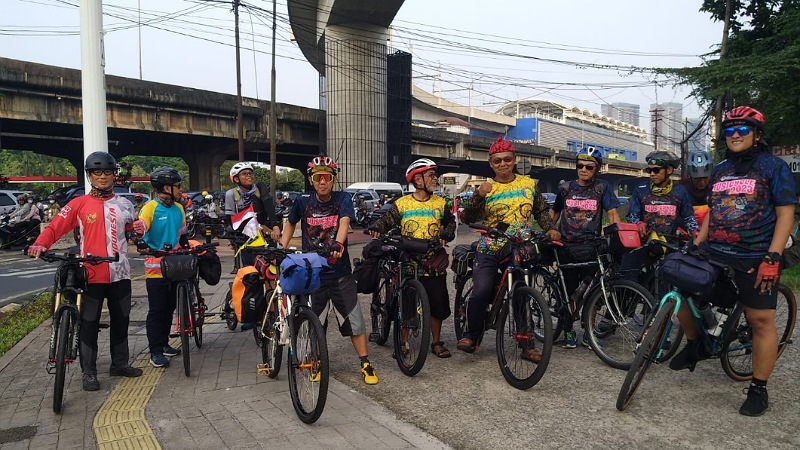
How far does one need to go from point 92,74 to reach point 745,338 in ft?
25.6

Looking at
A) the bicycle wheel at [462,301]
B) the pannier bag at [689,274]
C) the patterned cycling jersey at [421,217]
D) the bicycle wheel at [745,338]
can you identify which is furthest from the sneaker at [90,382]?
the bicycle wheel at [745,338]

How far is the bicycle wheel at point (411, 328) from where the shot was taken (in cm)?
457

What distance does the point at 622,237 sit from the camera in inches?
196

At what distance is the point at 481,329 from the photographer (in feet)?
16.6

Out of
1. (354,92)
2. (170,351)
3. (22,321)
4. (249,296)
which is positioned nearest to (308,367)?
(249,296)

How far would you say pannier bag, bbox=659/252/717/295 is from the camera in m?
3.72

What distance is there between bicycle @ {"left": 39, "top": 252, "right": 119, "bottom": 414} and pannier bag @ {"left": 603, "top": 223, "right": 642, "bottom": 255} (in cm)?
417

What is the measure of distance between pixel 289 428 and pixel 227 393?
39.4 inches

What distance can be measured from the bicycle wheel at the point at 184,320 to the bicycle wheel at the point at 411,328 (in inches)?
71.2

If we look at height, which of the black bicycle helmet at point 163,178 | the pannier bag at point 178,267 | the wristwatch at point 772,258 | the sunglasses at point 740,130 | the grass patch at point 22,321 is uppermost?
the sunglasses at point 740,130

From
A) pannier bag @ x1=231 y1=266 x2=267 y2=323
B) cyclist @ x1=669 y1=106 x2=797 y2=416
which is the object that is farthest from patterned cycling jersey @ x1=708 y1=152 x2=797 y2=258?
pannier bag @ x1=231 y1=266 x2=267 y2=323

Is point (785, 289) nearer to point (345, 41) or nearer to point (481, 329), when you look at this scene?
point (481, 329)

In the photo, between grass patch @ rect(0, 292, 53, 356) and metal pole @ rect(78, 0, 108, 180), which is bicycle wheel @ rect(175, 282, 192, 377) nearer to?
grass patch @ rect(0, 292, 53, 356)

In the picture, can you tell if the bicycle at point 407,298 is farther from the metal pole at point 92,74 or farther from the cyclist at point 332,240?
the metal pole at point 92,74
